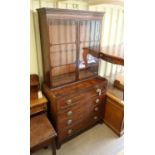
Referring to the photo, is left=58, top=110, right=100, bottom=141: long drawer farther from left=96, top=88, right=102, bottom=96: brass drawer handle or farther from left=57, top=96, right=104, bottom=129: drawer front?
left=96, top=88, right=102, bottom=96: brass drawer handle

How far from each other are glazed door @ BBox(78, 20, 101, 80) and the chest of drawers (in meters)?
0.16

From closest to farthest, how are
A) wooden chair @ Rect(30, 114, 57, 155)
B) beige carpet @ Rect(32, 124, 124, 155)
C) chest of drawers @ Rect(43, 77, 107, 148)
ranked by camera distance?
wooden chair @ Rect(30, 114, 57, 155) → chest of drawers @ Rect(43, 77, 107, 148) → beige carpet @ Rect(32, 124, 124, 155)

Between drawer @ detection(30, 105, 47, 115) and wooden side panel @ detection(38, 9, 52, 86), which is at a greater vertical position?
wooden side panel @ detection(38, 9, 52, 86)

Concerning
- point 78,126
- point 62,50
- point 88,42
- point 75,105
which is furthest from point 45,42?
point 78,126

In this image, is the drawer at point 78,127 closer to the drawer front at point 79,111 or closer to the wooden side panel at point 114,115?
the drawer front at point 79,111

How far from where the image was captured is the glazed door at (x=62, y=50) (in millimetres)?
1847

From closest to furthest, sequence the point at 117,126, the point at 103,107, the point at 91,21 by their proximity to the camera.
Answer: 1. the point at 91,21
2. the point at 117,126
3. the point at 103,107

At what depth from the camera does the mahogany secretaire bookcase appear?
5.99 ft

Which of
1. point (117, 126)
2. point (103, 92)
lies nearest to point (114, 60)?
point (103, 92)

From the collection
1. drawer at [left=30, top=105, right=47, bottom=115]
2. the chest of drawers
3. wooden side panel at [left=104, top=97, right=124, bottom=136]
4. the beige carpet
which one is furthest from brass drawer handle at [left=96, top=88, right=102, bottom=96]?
drawer at [left=30, top=105, right=47, bottom=115]

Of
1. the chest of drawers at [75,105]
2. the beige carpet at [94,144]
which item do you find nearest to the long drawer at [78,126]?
the chest of drawers at [75,105]
